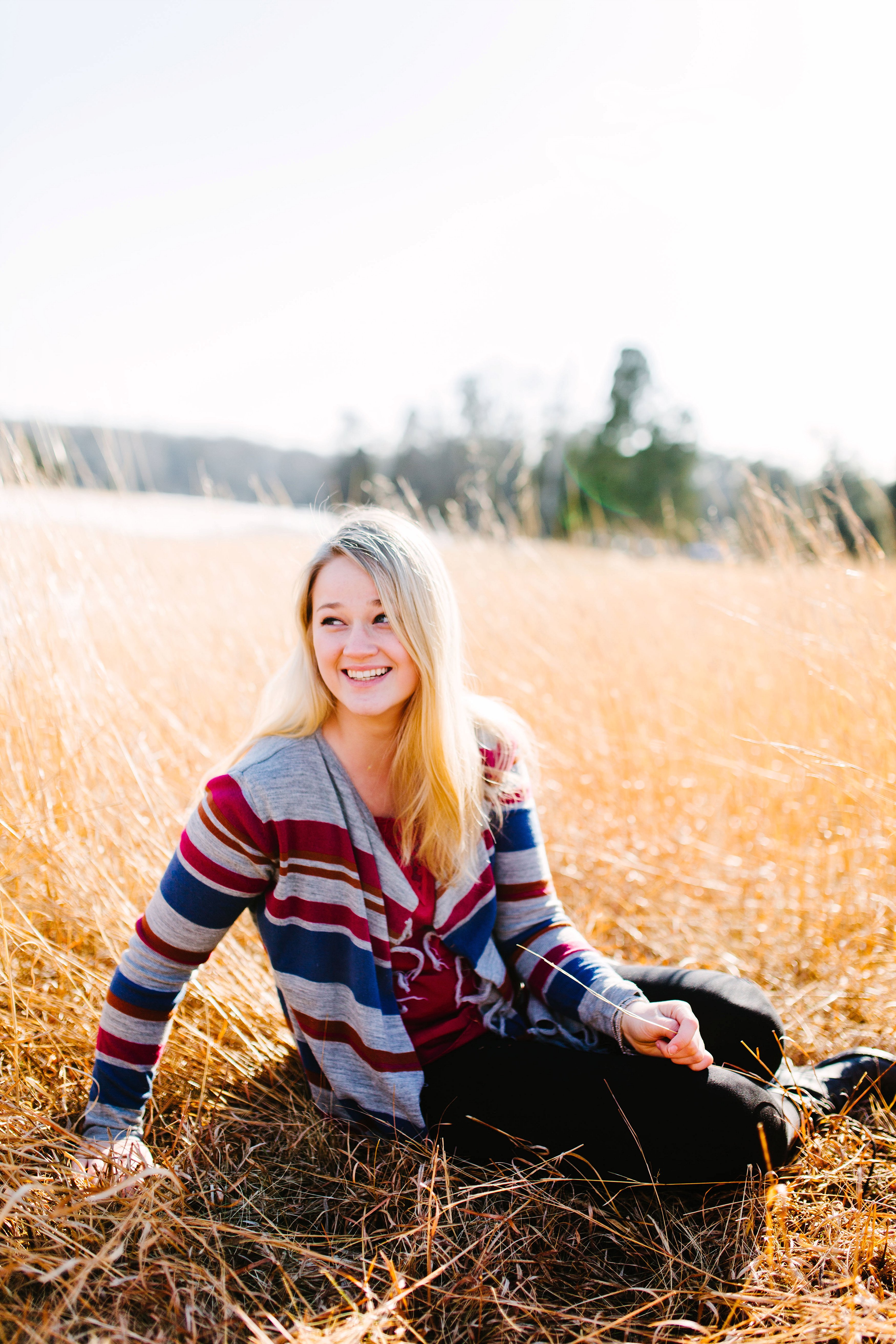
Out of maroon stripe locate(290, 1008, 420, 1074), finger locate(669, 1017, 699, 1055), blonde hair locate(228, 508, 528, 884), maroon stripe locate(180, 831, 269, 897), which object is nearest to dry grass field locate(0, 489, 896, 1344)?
maroon stripe locate(290, 1008, 420, 1074)

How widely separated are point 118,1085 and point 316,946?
0.35 m

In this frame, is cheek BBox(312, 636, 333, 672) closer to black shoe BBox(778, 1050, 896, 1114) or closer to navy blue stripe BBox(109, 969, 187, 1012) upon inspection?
navy blue stripe BBox(109, 969, 187, 1012)

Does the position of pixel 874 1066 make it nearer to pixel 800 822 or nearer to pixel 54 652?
pixel 800 822

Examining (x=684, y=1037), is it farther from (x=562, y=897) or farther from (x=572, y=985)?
(x=562, y=897)

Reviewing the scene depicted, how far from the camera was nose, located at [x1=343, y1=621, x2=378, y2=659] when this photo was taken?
119 cm

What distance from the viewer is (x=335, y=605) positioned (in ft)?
4.04

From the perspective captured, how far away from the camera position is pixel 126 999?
111cm

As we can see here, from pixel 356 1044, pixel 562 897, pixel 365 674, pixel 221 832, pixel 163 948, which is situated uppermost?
pixel 365 674

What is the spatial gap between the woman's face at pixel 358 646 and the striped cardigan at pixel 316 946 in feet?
0.38

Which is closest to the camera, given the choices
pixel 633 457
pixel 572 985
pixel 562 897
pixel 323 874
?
pixel 323 874

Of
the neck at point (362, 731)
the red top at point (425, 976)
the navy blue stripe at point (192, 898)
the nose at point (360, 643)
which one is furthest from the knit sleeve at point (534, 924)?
the navy blue stripe at point (192, 898)

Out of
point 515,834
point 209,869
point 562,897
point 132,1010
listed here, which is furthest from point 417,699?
point 562,897

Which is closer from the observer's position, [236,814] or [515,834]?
[236,814]

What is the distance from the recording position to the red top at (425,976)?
121 centimetres
